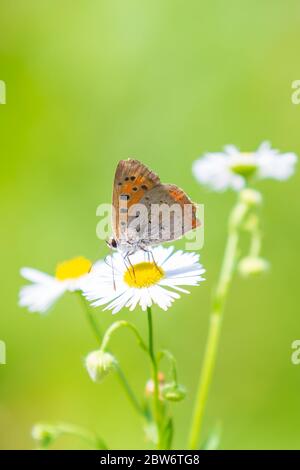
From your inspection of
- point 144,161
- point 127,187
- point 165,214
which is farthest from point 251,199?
point 144,161

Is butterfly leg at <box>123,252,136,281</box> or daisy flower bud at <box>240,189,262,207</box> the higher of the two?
daisy flower bud at <box>240,189,262,207</box>

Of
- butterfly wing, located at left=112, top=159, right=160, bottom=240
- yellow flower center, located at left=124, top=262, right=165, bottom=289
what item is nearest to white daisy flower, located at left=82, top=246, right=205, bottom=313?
yellow flower center, located at left=124, top=262, right=165, bottom=289

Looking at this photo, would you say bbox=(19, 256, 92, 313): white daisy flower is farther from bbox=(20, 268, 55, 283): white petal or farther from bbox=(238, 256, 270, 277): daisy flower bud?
bbox=(238, 256, 270, 277): daisy flower bud

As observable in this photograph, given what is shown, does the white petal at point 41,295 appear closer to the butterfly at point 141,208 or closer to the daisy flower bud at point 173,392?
the butterfly at point 141,208

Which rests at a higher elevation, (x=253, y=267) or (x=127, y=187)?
(x=127, y=187)

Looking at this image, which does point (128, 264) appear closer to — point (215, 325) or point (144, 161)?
point (215, 325)
